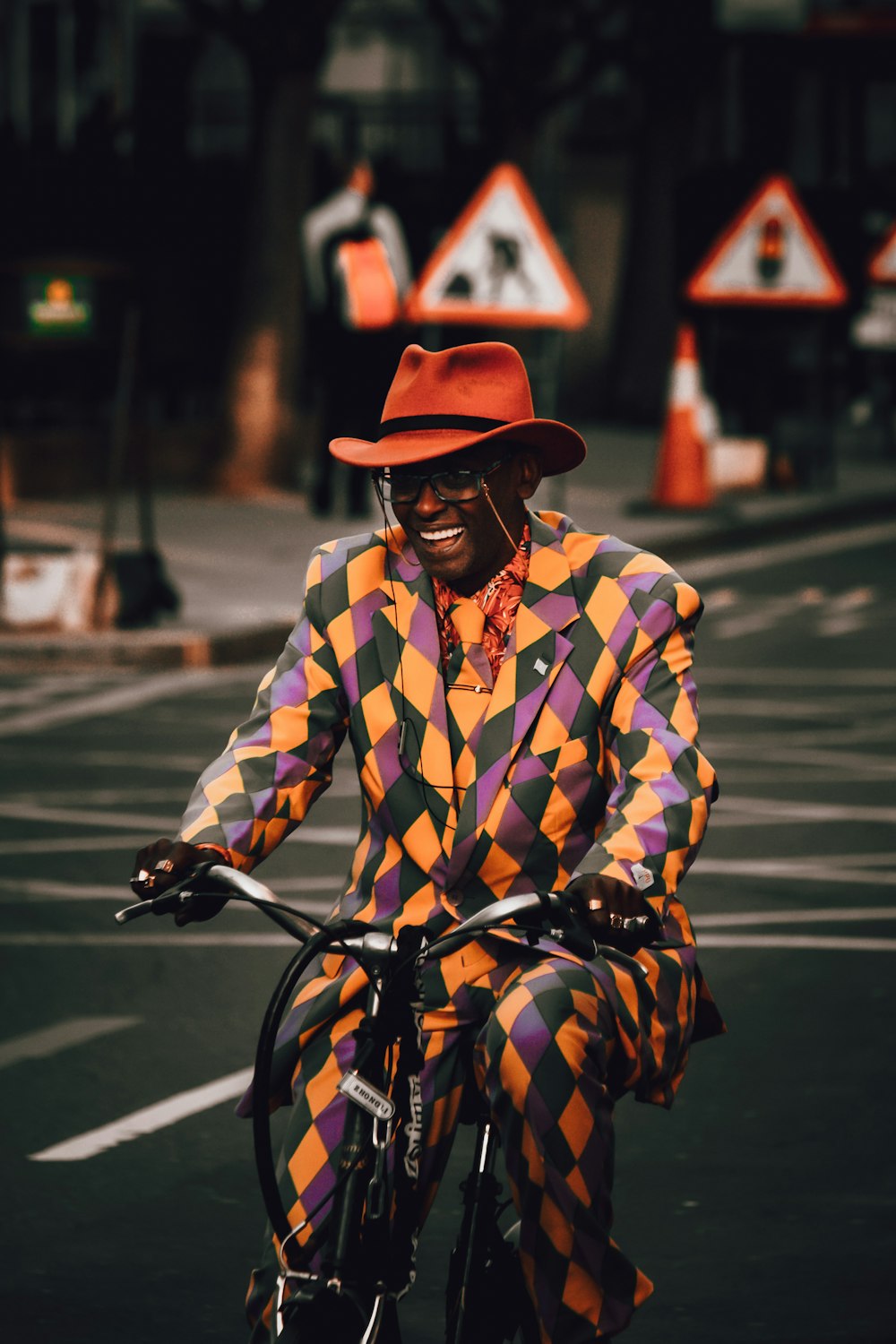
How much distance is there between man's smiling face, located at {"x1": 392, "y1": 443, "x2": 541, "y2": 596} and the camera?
3928 millimetres

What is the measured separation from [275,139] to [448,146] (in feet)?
35.5

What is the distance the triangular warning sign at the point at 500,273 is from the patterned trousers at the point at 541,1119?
11.9 metres

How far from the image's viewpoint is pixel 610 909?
3516 mm

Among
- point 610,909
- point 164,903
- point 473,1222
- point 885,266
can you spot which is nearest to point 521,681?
point 610,909

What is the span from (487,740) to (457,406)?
44 centimetres

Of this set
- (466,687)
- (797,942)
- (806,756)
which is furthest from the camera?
(806,756)

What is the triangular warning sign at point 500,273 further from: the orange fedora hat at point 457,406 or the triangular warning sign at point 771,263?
the orange fedora hat at point 457,406

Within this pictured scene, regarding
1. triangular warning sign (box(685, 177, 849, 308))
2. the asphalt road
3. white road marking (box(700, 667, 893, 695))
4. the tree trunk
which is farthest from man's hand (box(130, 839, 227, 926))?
the tree trunk

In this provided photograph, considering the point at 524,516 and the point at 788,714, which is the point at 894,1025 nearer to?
the point at 524,516

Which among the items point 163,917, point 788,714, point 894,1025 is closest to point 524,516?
point 894,1025

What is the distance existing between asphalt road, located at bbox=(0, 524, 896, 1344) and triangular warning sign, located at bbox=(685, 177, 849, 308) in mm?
7730

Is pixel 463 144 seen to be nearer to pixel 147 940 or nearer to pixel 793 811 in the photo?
pixel 793 811

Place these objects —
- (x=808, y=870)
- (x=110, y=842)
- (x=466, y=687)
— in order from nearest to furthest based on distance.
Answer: (x=466, y=687) → (x=808, y=870) → (x=110, y=842)

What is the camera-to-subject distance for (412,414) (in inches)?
154
